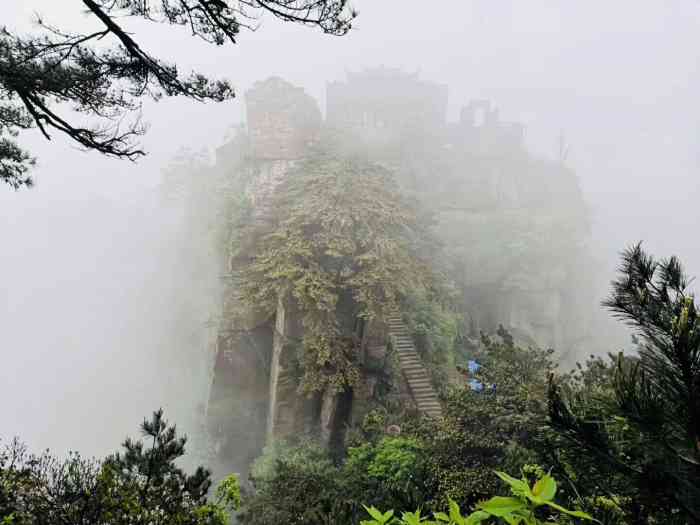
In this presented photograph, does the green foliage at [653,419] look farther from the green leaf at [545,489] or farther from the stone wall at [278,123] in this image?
the stone wall at [278,123]

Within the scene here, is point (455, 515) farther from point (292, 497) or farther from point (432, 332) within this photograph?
point (432, 332)

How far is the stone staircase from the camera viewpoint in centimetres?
1030

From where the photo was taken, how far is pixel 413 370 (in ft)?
35.8

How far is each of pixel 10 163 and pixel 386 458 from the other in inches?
253

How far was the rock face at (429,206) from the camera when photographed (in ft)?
35.8

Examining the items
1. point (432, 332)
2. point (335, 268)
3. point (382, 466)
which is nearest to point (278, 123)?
point (335, 268)

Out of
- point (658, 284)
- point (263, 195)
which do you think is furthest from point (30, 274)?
point (658, 284)

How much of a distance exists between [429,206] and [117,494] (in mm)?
17202

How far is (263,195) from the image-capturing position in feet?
46.1

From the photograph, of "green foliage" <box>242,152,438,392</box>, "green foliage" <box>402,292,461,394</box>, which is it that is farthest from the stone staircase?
"green foliage" <box>242,152,438,392</box>

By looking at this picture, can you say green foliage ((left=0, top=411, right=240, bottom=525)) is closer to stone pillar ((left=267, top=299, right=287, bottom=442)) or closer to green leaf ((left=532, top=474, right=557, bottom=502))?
green leaf ((left=532, top=474, right=557, bottom=502))

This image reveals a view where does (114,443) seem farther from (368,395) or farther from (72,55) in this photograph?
(72,55)

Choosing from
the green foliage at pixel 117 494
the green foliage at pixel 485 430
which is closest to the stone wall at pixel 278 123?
the green foliage at pixel 485 430

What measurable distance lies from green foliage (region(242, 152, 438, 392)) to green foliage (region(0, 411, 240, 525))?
5.30m
